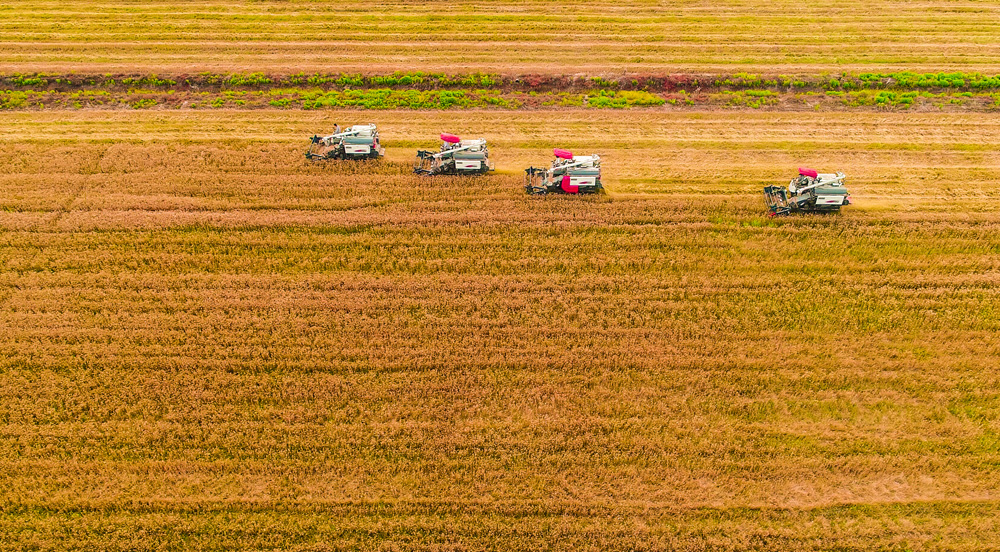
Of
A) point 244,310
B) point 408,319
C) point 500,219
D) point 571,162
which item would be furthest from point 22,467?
point 571,162

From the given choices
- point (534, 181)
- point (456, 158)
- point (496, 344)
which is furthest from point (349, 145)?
point (496, 344)

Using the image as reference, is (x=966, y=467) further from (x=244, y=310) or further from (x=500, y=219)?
(x=244, y=310)

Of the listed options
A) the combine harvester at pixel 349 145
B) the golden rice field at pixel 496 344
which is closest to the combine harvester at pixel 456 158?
the golden rice field at pixel 496 344

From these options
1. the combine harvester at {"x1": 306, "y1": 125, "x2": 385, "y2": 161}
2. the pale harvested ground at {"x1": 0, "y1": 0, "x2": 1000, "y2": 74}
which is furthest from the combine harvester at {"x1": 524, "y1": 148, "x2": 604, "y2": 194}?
the pale harvested ground at {"x1": 0, "y1": 0, "x2": 1000, "y2": 74}

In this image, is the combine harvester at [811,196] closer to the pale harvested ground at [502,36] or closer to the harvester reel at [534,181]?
the harvester reel at [534,181]

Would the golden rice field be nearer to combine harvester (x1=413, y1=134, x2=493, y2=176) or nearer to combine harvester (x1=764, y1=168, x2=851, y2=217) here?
combine harvester (x1=764, y1=168, x2=851, y2=217)
